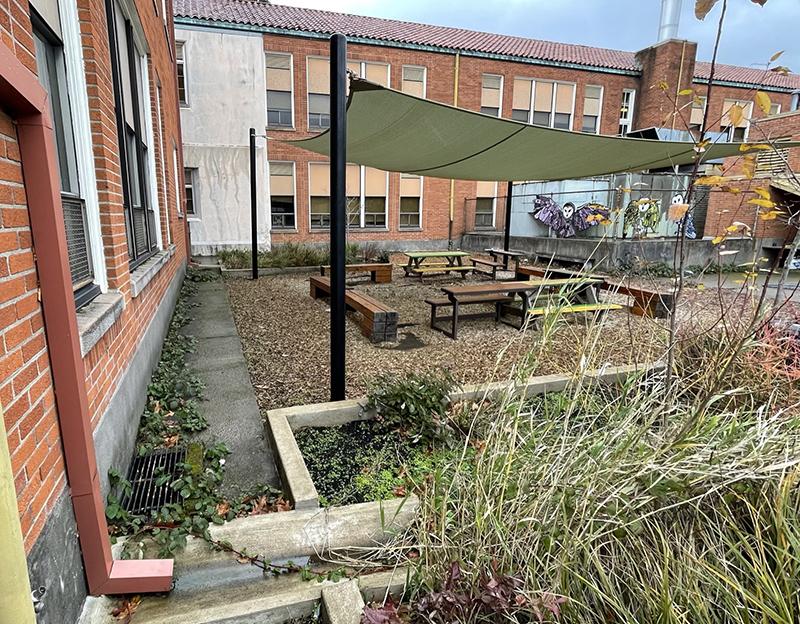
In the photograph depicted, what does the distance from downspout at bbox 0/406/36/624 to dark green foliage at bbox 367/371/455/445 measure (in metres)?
2.17

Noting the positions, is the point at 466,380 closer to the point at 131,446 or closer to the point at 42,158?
the point at 131,446

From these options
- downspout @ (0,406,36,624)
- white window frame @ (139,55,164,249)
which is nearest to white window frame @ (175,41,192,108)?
white window frame @ (139,55,164,249)

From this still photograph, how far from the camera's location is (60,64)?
97.8 inches

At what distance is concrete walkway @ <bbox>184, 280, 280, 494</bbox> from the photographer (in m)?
2.68

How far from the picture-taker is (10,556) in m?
0.98

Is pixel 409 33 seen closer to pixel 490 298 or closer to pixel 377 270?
pixel 377 270

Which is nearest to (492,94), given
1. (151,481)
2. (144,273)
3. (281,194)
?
(281,194)

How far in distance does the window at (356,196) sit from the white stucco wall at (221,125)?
1940mm

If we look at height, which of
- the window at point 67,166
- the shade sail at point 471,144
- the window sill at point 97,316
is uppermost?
the shade sail at point 471,144

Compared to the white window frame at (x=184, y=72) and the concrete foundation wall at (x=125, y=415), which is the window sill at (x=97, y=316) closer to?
the concrete foundation wall at (x=125, y=415)

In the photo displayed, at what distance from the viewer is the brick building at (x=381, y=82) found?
49.2 ft

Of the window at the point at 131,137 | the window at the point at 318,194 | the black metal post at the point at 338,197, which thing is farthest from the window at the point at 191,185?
the black metal post at the point at 338,197

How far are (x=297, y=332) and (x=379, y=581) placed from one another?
4.21 meters

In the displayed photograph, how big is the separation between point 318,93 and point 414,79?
11.4 feet
